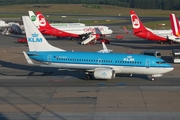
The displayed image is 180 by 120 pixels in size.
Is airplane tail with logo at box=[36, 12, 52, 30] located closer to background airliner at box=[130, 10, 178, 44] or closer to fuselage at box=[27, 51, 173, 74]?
background airliner at box=[130, 10, 178, 44]

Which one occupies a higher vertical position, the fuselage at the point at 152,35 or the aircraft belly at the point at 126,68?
the aircraft belly at the point at 126,68

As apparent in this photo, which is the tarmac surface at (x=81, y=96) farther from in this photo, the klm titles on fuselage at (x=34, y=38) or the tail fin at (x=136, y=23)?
the tail fin at (x=136, y=23)

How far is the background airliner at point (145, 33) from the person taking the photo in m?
75.4

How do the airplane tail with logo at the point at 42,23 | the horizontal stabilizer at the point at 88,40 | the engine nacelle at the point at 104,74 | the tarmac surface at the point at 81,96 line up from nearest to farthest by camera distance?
the tarmac surface at the point at 81,96 < the engine nacelle at the point at 104,74 < the horizontal stabilizer at the point at 88,40 < the airplane tail with logo at the point at 42,23

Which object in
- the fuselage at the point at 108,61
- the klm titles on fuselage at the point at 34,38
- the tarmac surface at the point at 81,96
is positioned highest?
the klm titles on fuselage at the point at 34,38

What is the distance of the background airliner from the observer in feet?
247

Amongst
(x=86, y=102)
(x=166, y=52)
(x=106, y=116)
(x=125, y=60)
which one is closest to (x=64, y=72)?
(x=125, y=60)


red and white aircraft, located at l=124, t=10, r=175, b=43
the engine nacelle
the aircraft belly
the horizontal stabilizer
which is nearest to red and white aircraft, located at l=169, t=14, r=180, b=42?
red and white aircraft, located at l=124, t=10, r=175, b=43

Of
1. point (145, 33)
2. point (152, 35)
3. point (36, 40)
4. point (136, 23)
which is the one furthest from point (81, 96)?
point (152, 35)

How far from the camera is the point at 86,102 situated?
33938 mm

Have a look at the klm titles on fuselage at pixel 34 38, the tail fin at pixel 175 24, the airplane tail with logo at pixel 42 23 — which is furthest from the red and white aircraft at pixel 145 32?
the klm titles on fuselage at pixel 34 38

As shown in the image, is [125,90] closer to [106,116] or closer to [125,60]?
[125,60]

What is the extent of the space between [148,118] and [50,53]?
1803 cm

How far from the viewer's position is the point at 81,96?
118 ft
